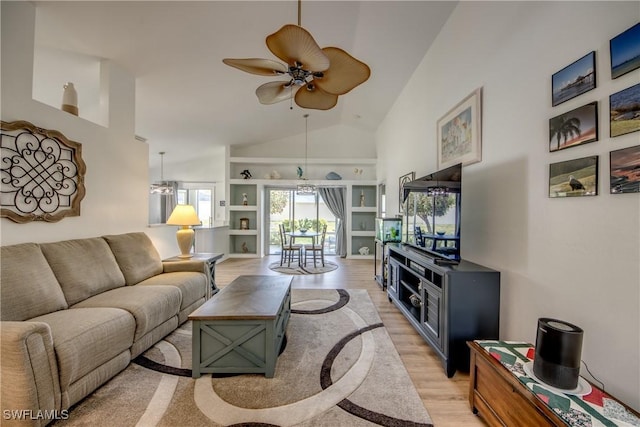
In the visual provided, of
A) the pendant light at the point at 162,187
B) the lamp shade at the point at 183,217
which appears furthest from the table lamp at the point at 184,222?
the pendant light at the point at 162,187

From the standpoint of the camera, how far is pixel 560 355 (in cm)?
120

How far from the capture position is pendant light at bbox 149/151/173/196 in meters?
6.79

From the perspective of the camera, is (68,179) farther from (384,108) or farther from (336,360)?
(384,108)

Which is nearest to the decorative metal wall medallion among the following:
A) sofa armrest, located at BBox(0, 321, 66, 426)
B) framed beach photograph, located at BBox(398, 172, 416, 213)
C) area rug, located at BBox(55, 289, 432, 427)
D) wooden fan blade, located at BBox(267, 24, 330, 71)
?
sofa armrest, located at BBox(0, 321, 66, 426)

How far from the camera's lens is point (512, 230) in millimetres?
1957

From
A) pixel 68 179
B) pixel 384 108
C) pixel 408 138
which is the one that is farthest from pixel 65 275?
pixel 384 108

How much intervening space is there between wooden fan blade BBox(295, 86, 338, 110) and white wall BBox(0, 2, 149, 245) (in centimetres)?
227

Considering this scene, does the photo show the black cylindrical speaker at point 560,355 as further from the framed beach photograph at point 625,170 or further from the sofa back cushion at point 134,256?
the sofa back cushion at point 134,256

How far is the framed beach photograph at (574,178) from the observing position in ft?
4.48

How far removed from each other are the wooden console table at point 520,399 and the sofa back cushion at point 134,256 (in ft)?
10.4

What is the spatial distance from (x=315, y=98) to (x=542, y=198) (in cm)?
195

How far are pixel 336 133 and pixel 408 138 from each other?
3.20 meters

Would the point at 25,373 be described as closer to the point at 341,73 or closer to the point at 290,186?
the point at 341,73

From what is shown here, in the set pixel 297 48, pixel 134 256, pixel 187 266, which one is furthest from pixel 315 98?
pixel 134 256
